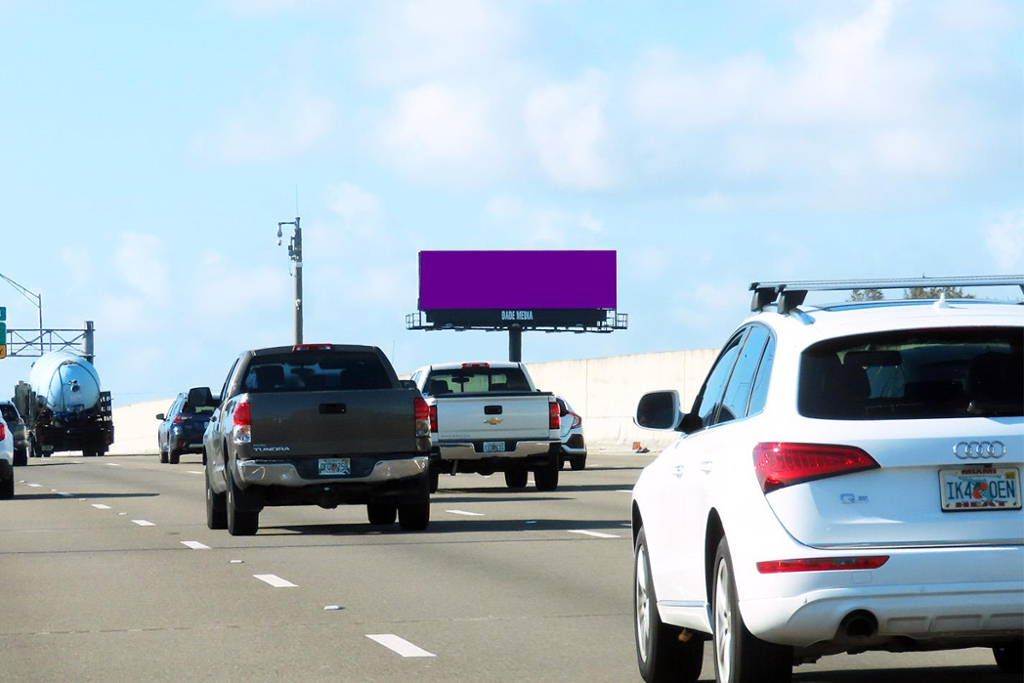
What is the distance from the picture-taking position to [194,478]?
38250 mm

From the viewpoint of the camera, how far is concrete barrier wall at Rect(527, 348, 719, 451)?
5009 centimetres

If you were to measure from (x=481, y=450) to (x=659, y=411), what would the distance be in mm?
18430

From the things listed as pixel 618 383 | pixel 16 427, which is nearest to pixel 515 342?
pixel 618 383

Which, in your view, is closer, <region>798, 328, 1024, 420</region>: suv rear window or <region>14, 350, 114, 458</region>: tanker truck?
<region>798, 328, 1024, 420</region>: suv rear window

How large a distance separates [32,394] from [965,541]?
6500 centimetres

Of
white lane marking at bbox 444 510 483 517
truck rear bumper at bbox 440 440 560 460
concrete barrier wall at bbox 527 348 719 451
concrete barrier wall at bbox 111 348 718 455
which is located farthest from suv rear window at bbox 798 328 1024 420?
concrete barrier wall at bbox 527 348 719 451

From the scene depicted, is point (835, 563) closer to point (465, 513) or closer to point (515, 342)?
point (465, 513)

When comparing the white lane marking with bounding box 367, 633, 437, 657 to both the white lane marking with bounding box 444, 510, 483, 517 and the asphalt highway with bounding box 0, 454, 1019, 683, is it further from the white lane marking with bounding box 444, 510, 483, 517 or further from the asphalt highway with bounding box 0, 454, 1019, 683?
the white lane marking with bounding box 444, 510, 483, 517

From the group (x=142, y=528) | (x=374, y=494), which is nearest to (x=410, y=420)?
(x=374, y=494)

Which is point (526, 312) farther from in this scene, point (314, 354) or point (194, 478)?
point (314, 354)

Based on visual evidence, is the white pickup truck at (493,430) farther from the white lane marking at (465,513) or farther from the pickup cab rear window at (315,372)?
the pickup cab rear window at (315,372)

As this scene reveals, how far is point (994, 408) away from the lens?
7277 millimetres

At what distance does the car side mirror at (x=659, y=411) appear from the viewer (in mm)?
8992

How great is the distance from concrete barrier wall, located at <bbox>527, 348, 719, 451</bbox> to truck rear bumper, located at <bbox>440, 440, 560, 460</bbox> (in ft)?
65.6
